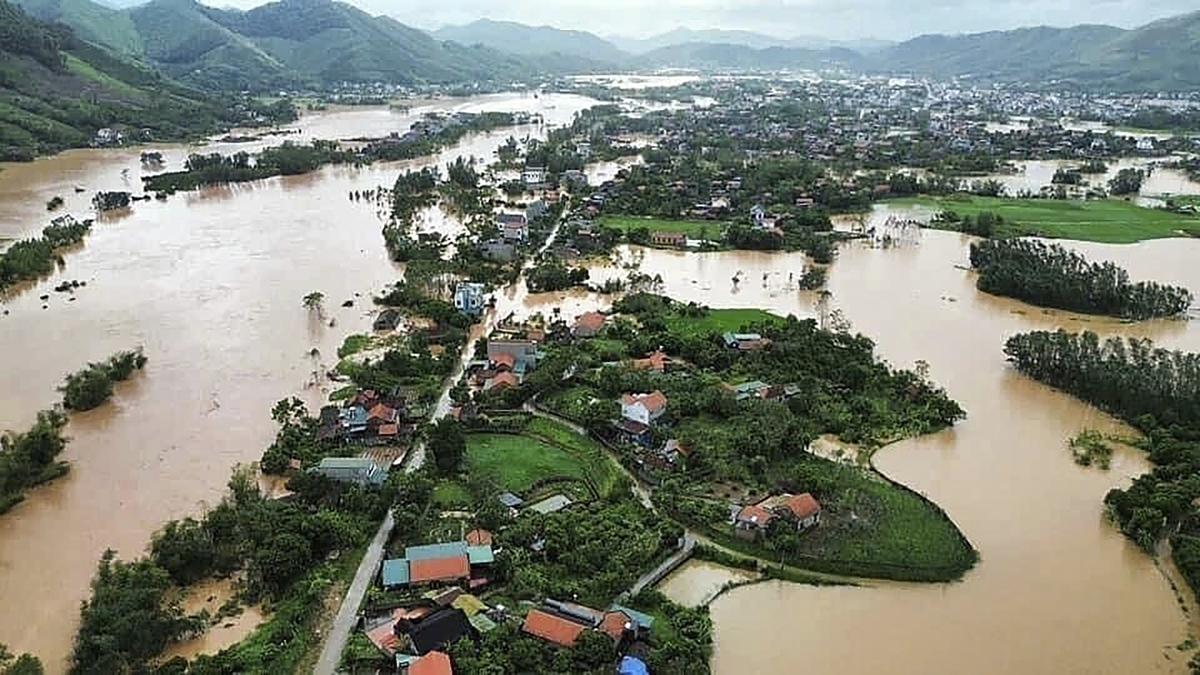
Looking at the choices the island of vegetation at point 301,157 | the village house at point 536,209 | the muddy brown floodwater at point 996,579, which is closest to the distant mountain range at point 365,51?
the island of vegetation at point 301,157

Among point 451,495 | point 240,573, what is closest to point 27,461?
point 240,573

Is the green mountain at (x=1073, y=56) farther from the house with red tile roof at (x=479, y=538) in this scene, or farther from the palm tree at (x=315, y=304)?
the house with red tile roof at (x=479, y=538)

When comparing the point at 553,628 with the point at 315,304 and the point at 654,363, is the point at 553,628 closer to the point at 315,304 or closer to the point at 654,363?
the point at 654,363

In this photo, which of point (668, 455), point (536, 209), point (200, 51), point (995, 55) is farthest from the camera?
point (995, 55)

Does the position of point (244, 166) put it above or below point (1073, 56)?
below

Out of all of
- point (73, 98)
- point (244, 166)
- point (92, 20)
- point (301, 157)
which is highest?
point (92, 20)

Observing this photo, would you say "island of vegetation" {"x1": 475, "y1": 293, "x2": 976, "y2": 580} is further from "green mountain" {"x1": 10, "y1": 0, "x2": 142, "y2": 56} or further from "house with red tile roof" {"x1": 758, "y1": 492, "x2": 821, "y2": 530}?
"green mountain" {"x1": 10, "y1": 0, "x2": 142, "y2": 56}
